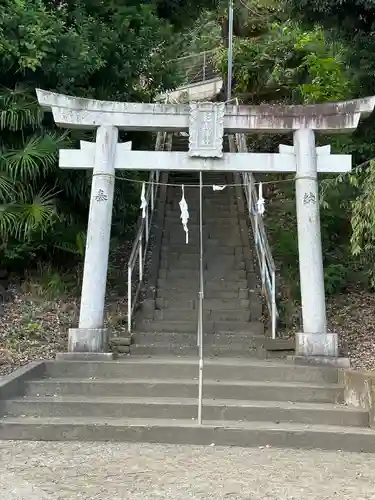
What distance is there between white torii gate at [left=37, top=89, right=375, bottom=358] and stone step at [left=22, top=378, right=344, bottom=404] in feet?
5.57

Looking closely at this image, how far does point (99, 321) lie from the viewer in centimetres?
710

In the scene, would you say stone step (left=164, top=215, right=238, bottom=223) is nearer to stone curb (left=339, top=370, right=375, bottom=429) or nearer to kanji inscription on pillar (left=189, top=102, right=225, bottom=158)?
kanji inscription on pillar (left=189, top=102, right=225, bottom=158)

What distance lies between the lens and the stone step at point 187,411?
5480 millimetres

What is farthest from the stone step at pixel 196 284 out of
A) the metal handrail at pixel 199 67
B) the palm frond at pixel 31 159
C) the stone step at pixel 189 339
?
the metal handrail at pixel 199 67

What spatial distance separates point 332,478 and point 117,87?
778 cm

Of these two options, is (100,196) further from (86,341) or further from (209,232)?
(209,232)

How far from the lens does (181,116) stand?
7520 millimetres

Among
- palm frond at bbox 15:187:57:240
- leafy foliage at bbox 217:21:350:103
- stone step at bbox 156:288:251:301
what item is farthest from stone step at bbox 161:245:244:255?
leafy foliage at bbox 217:21:350:103

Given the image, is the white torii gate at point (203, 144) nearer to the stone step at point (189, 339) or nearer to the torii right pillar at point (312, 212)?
the torii right pillar at point (312, 212)

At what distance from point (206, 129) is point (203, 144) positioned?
0.66ft

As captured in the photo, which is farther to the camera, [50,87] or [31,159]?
[50,87]

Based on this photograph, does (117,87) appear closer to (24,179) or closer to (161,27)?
(161,27)

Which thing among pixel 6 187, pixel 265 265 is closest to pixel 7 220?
pixel 6 187

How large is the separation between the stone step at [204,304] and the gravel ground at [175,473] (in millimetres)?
3401
